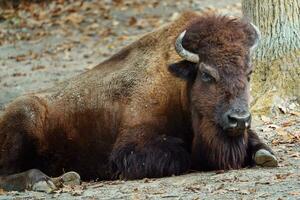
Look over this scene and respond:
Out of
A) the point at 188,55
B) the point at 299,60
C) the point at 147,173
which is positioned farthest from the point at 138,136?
the point at 299,60

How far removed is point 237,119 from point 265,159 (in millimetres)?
603

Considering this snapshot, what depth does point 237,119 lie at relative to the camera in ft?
23.4

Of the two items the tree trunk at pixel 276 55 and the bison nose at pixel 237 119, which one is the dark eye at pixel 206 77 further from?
the tree trunk at pixel 276 55

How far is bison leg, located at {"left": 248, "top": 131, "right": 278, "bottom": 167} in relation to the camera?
7.45 meters

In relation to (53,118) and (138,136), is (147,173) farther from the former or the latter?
(53,118)

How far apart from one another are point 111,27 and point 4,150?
10.5 m

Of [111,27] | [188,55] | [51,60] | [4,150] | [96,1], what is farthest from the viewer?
[96,1]

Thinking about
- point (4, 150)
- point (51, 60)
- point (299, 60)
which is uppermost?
point (299, 60)

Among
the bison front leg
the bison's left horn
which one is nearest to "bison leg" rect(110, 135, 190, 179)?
the bison front leg

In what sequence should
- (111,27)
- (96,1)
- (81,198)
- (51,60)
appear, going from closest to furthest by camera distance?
(81,198), (51,60), (111,27), (96,1)

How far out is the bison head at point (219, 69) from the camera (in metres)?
7.28

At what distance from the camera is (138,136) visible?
7.94 m

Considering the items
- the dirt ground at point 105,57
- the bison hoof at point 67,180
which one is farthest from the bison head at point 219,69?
the bison hoof at point 67,180

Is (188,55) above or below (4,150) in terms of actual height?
above
